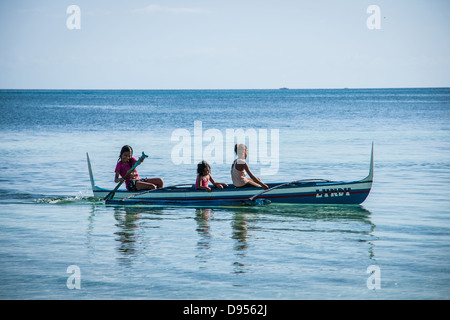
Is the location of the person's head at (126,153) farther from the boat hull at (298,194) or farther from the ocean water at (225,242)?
the boat hull at (298,194)

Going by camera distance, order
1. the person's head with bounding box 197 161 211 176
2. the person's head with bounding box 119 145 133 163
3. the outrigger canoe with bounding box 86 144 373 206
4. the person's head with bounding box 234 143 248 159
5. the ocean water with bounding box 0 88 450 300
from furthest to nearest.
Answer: the outrigger canoe with bounding box 86 144 373 206, the person's head with bounding box 119 145 133 163, the person's head with bounding box 197 161 211 176, the person's head with bounding box 234 143 248 159, the ocean water with bounding box 0 88 450 300

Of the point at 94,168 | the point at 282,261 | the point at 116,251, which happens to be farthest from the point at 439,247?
the point at 94,168

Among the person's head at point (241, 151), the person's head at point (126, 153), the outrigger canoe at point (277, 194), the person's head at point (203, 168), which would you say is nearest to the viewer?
the person's head at point (241, 151)

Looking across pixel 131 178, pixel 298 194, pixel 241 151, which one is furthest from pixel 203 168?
pixel 298 194

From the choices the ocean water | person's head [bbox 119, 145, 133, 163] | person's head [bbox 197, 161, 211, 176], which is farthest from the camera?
person's head [bbox 119, 145, 133, 163]

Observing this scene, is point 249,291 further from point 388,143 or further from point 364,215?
point 388,143

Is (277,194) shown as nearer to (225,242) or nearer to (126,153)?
(126,153)

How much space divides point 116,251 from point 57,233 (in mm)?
2259

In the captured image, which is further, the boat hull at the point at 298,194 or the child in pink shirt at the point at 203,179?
the boat hull at the point at 298,194

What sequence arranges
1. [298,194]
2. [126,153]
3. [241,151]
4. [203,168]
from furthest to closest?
[298,194]
[126,153]
[203,168]
[241,151]

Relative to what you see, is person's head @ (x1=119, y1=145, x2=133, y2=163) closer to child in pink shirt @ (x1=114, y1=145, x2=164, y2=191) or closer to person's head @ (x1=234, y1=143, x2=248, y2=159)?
child in pink shirt @ (x1=114, y1=145, x2=164, y2=191)

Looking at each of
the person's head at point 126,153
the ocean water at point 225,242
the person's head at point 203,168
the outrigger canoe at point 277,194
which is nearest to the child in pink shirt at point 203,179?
the person's head at point 203,168

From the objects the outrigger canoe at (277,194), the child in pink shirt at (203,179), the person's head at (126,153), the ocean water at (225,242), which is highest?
the person's head at (126,153)

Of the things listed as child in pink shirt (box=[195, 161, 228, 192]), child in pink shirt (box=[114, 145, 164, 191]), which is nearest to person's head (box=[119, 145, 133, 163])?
child in pink shirt (box=[114, 145, 164, 191])
